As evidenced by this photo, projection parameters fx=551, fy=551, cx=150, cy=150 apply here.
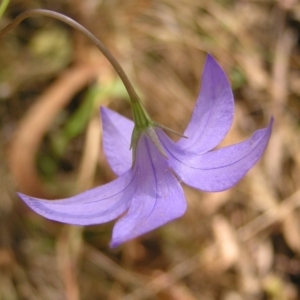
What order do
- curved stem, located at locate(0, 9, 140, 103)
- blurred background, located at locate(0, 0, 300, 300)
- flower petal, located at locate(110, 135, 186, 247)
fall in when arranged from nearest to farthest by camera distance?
flower petal, located at locate(110, 135, 186, 247), curved stem, located at locate(0, 9, 140, 103), blurred background, located at locate(0, 0, 300, 300)

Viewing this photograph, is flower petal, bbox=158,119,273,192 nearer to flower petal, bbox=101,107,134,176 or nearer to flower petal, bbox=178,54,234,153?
flower petal, bbox=178,54,234,153

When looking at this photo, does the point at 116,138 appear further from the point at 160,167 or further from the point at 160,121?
the point at 160,121

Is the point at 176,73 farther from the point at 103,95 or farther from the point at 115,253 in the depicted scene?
the point at 115,253

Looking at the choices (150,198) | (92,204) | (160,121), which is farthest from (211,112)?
(160,121)

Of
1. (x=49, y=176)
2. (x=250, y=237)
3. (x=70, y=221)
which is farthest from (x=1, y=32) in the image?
(x=250, y=237)

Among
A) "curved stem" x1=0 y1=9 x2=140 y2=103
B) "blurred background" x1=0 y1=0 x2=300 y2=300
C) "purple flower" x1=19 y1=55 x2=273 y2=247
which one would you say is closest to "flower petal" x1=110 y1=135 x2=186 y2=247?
"purple flower" x1=19 y1=55 x2=273 y2=247
